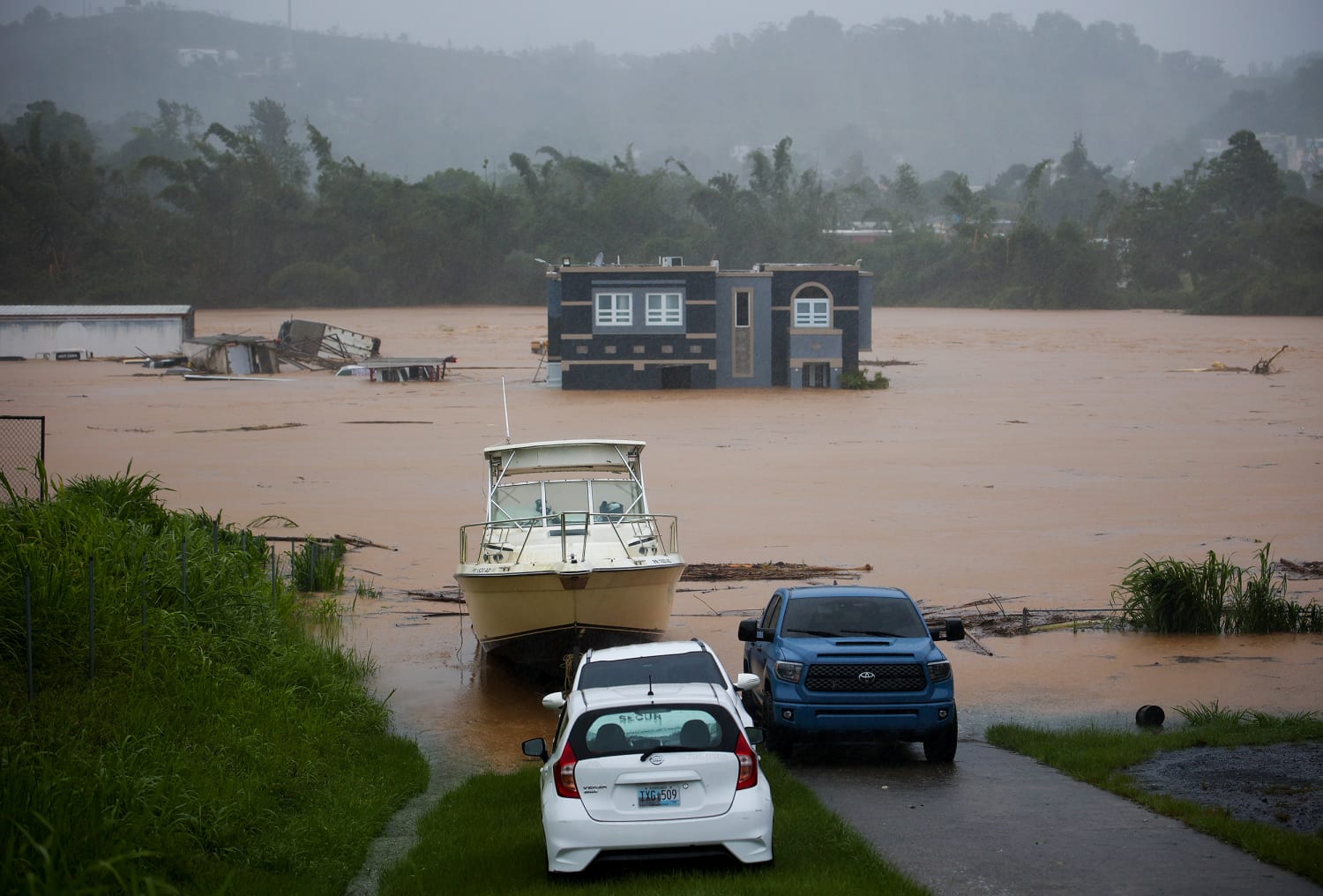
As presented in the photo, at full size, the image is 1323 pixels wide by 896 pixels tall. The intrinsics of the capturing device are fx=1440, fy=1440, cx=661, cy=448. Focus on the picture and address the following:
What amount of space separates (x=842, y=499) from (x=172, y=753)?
24.9 metres

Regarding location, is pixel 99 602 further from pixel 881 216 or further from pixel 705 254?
pixel 881 216

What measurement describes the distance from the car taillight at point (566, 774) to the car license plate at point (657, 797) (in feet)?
1.34

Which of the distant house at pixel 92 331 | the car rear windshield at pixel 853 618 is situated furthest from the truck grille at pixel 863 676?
the distant house at pixel 92 331

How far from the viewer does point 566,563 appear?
53.7 feet

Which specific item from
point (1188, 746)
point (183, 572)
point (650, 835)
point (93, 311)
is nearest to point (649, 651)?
point (650, 835)

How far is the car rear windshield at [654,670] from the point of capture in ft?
34.3

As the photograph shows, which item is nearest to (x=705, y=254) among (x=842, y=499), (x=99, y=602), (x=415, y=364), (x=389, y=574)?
(x=415, y=364)

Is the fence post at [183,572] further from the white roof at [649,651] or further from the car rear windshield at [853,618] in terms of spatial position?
the car rear windshield at [853,618]

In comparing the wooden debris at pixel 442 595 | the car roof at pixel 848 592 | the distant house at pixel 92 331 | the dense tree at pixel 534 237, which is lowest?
the wooden debris at pixel 442 595

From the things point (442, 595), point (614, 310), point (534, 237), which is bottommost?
point (442, 595)

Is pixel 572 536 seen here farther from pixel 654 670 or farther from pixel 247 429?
pixel 247 429

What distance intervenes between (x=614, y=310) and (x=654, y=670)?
52.3 meters

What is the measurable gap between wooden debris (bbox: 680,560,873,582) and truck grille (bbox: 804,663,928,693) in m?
10.9

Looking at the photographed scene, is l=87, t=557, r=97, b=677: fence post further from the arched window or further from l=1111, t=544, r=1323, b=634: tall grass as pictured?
the arched window
